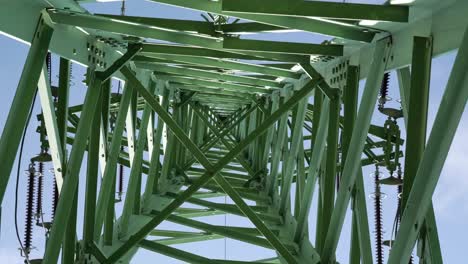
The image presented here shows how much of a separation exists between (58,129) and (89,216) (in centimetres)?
150

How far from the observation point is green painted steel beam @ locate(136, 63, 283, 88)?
11531mm

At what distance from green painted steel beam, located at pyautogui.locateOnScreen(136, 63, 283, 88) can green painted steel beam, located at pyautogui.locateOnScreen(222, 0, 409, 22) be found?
4.59m

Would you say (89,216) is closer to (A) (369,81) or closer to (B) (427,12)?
(A) (369,81)

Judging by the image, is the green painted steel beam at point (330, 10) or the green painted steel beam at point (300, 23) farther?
the green painted steel beam at point (300, 23)

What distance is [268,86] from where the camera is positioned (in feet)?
44.0

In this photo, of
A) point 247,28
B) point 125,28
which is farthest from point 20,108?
point 247,28

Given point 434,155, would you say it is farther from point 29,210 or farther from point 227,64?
point 29,210

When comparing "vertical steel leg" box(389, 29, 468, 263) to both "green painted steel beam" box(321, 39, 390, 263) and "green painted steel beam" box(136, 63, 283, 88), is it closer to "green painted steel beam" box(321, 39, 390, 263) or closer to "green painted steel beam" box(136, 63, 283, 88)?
"green painted steel beam" box(321, 39, 390, 263)

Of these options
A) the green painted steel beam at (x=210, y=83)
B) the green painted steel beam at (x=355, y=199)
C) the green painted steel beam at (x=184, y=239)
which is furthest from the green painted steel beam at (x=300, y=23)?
the green painted steel beam at (x=184, y=239)

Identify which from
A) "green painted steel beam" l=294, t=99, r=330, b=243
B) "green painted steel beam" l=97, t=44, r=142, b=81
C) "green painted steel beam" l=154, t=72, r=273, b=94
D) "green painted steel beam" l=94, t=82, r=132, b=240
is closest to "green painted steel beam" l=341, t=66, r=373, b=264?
"green painted steel beam" l=294, t=99, r=330, b=243

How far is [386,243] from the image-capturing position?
1205cm

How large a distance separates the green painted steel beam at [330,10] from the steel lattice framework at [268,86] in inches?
0.4

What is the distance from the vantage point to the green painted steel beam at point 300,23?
7.28m

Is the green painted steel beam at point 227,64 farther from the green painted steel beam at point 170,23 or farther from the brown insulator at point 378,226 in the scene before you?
the brown insulator at point 378,226
